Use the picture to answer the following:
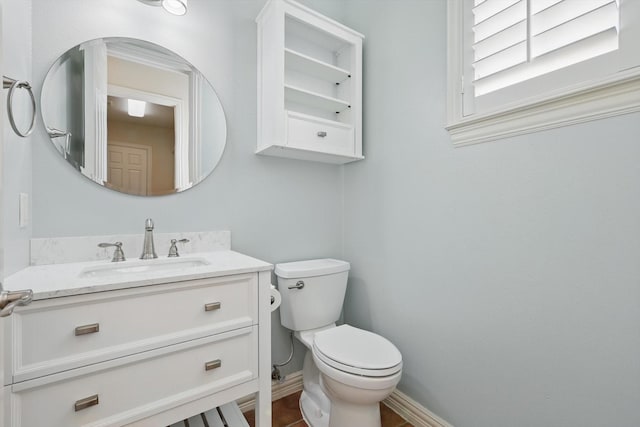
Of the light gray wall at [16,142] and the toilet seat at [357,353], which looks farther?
the toilet seat at [357,353]

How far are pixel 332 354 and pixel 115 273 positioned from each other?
0.96 m

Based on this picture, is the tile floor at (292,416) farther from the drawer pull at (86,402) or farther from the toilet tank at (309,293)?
the drawer pull at (86,402)

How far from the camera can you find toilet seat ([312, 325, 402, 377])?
1237 millimetres

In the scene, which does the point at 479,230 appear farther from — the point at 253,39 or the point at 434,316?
the point at 253,39

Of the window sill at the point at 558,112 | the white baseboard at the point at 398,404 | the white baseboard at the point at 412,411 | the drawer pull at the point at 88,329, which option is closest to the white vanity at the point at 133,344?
the drawer pull at the point at 88,329

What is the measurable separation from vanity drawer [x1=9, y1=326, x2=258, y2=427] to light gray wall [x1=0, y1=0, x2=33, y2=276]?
1.39 feet

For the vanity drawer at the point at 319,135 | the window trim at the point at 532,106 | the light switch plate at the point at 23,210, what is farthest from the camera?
the vanity drawer at the point at 319,135

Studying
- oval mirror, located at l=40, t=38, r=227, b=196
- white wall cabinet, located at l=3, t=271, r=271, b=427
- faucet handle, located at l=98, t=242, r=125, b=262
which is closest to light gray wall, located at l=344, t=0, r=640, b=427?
white wall cabinet, located at l=3, t=271, r=271, b=427

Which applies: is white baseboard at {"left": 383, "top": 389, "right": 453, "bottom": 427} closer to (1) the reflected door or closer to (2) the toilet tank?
(2) the toilet tank

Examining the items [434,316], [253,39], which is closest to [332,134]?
[253,39]

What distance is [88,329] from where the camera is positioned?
0.89m

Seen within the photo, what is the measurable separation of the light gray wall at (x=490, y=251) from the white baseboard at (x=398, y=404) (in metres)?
0.05

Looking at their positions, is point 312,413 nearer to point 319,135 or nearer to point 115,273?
point 115,273

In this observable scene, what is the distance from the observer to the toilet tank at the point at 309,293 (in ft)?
5.32
